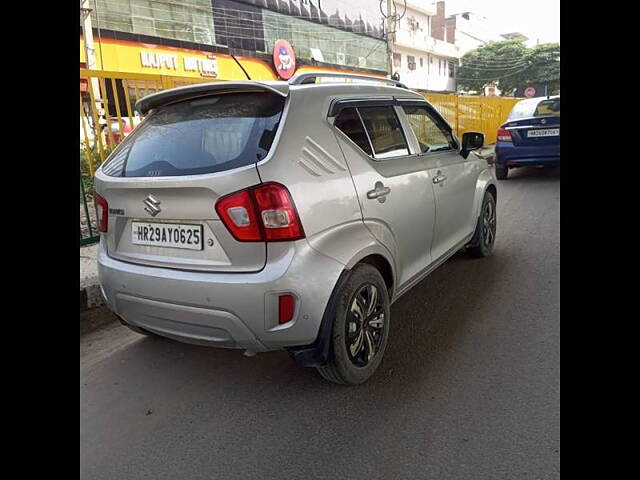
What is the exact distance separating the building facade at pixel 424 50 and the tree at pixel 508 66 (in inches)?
69.4

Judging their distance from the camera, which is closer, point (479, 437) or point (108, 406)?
point (479, 437)

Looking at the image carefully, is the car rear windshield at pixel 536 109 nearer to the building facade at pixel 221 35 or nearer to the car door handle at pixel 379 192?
the car door handle at pixel 379 192

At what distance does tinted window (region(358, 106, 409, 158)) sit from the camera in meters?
2.97

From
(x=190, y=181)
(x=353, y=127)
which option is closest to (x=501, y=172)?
(x=353, y=127)

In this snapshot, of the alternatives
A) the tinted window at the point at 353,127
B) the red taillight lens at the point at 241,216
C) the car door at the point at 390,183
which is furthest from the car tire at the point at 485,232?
the red taillight lens at the point at 241,216

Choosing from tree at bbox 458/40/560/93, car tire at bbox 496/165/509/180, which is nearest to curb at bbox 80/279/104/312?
car tire at bbox 496/165/509/180

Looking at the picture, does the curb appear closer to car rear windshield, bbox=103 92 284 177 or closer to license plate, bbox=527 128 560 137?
car rear windshield, bbox=103 92 284 177

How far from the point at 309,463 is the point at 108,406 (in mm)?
1237

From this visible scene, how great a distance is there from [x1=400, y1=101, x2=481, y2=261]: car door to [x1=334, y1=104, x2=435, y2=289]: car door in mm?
145

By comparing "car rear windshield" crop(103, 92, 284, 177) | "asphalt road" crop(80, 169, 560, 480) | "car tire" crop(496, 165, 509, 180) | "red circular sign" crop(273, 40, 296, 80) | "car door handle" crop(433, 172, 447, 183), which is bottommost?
"asphalt road" crop(80, 169, 560, 480)

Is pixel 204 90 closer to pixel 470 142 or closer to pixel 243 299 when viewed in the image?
pixel 243 299

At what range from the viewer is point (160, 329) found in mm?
2561
